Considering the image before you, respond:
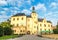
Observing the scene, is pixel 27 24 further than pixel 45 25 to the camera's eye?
No

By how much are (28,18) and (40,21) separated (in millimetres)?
4947

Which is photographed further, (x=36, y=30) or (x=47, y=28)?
(x=47, y=28)

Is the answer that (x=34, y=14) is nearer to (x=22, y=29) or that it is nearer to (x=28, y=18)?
(x=28, y=18)

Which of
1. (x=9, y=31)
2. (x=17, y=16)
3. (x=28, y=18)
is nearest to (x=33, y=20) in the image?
Answer: (x=28, y=18)

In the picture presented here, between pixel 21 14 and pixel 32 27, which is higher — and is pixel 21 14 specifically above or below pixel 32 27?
above

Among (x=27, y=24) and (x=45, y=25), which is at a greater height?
(x=27, y=24)

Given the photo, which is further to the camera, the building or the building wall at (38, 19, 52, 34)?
the building wall at (38, 19, 52, 34)

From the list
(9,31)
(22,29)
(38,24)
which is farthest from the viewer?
(38,24)

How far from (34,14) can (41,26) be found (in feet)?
14.0

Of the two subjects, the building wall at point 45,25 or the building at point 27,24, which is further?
the building wall at point 45,25

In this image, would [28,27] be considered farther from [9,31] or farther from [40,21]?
[9,31]

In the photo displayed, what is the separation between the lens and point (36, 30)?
5062 centimetres

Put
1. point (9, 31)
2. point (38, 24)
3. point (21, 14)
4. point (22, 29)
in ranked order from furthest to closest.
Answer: point (38, 24), point (21, 14), point (22, 29), point (9, 31)

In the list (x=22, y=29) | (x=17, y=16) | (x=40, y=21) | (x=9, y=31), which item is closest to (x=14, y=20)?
(x=17, y=16)
